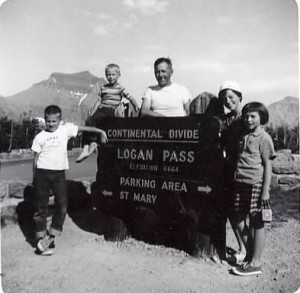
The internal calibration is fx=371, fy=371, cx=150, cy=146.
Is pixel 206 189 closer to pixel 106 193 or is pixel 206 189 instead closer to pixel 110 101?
pixel 106 193

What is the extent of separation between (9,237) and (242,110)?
2.56 meters

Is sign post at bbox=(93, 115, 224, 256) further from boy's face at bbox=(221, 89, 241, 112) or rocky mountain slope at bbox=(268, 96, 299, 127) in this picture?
rocky mountain slope at bbox=(268, 96, 299, 127)

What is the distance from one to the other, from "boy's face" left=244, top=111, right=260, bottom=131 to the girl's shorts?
444mm

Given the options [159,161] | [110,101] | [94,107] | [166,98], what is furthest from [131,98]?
[159,161]

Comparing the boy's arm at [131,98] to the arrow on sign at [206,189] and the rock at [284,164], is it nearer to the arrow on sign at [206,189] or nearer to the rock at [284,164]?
the arrow on sign at [206,189]

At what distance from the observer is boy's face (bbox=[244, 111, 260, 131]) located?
2885 millimetres

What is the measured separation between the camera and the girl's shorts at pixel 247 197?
2.90 metres

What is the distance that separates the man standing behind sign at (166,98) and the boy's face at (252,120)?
0.74 metres

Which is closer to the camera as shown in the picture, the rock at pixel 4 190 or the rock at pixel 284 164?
the rock at pixel 4 190

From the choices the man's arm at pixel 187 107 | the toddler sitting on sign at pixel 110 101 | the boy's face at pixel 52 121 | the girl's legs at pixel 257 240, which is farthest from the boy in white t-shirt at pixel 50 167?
→ the girl's legs at pixel 257 240

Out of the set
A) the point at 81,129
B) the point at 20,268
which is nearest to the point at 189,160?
the point at 81,129

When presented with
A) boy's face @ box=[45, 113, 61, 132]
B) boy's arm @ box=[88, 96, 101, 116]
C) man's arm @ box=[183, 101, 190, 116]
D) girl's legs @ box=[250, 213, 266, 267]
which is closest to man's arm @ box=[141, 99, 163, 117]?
man's arm @ box=[183, 101, 190, 116]

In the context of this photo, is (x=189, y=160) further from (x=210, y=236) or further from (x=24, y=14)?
(x=24, y=14)

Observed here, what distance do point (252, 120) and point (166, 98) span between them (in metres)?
0.90
